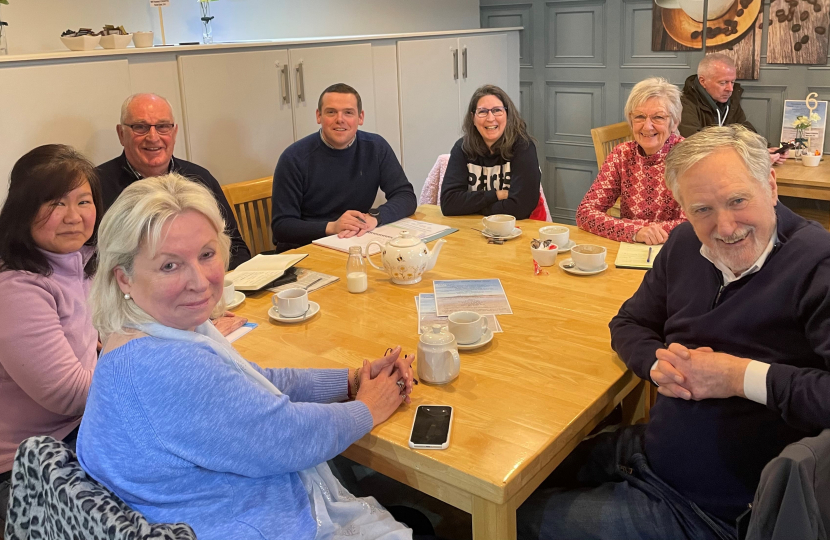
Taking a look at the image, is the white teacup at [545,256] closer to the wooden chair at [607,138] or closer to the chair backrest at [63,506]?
the chair backrest at [63,506]

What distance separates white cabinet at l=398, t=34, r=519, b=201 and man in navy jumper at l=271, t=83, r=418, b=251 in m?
1.05

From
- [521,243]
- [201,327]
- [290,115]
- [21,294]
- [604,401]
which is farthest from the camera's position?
[290,115]

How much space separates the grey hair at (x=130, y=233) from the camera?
3.74 ft

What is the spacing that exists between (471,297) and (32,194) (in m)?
1.08

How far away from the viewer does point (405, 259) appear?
2045 millimetres

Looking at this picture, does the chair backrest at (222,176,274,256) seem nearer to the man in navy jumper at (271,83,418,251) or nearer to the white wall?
the man in navy jumper at (271,83,418,251)

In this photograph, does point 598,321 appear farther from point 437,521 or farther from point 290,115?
point 290,115

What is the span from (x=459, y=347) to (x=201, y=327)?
592 millimetres

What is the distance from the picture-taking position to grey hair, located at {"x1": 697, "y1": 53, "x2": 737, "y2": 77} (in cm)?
420

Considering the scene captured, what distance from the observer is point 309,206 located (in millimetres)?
3098

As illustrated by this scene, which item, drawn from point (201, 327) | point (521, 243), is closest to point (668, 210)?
point (521, 243)

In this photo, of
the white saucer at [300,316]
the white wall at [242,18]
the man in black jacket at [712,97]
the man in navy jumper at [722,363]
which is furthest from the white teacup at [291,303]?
the man in black jacket at [712,97]

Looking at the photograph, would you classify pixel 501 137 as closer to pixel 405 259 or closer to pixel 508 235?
pixel 508 235

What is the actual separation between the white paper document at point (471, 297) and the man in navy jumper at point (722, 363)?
462 millimetres
